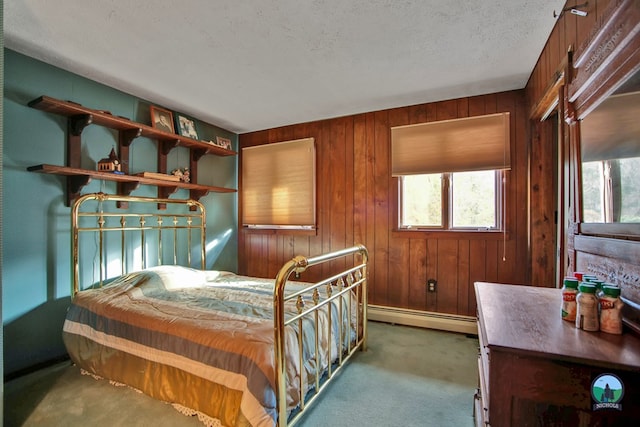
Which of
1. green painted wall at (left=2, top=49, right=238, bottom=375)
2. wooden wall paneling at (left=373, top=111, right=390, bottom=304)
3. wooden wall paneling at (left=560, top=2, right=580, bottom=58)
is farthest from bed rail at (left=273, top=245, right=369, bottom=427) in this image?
green painted wall at (left=2, top=49, right=238, bottom=375)

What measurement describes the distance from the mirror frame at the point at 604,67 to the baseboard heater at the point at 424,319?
1734mm

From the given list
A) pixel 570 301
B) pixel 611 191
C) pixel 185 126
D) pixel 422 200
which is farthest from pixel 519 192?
pixel 185 126

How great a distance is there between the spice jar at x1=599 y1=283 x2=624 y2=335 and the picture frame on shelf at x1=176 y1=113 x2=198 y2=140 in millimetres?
3349

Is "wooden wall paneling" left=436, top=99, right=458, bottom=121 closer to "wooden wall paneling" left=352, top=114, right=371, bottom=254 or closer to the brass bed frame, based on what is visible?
"wooden wall paneling" left=352, top=114, right=371, bottom=254

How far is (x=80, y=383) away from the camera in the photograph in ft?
6.30

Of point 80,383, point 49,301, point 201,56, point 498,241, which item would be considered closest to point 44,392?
point 80,383

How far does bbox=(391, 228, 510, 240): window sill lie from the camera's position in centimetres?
269

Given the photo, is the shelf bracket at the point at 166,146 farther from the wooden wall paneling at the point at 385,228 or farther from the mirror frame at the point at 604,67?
the mirror frame at the point at 604,67

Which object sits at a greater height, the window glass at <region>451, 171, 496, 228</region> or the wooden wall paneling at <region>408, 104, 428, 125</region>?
the wooden wall paneling at <region>408, 104, 428, 125</region>

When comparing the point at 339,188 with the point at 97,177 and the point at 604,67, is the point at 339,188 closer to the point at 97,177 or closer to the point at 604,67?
the point at 97,177

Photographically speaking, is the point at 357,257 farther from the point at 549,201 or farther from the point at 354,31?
the point at 354,31

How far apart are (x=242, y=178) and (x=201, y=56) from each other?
6.45 ft

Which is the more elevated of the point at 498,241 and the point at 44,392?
the point at 498,241

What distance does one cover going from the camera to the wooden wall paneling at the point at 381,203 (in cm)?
311
